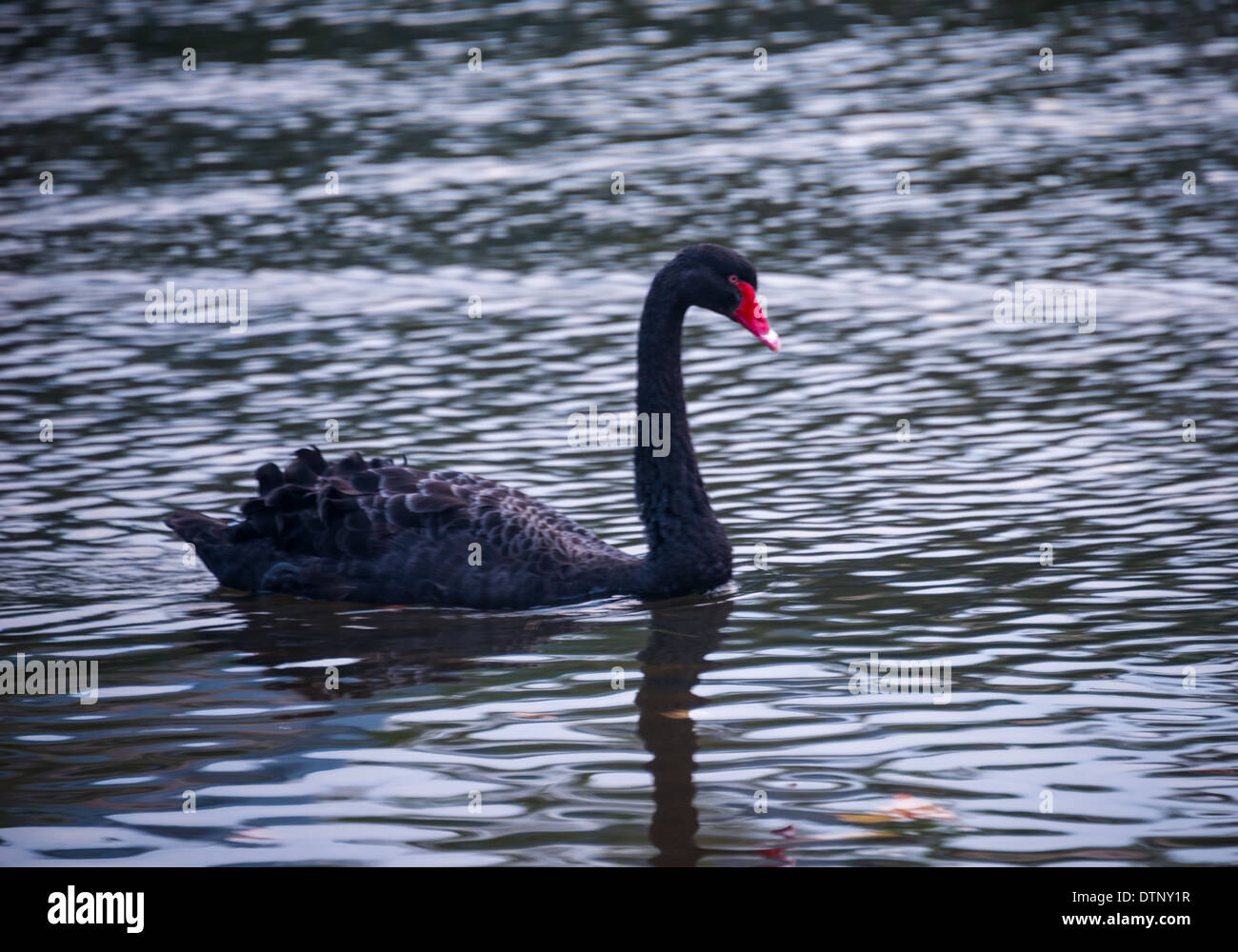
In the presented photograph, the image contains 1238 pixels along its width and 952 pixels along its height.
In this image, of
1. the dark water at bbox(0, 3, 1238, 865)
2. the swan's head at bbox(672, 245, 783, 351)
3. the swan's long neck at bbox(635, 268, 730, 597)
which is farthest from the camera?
the swan's head at bbox(672, 245, 783, 351)

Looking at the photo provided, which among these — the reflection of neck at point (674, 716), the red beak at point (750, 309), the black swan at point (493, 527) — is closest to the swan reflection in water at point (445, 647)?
the reflection of neck at point (674, 716)

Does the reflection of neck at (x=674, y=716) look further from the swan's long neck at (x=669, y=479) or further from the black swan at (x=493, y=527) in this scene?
the black swan at (x=493, y=527)

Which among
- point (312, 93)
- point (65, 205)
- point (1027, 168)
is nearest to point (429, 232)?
point (65, 205)

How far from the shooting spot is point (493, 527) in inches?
328

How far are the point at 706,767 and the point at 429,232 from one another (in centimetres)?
1054

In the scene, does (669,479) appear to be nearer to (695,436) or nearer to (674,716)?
(674,716)

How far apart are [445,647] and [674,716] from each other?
1.36 m

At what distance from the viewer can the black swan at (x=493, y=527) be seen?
27.2 feet

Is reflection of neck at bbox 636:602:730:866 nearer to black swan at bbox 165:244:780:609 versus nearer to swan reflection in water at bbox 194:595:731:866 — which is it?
swan reflection in water at bbox 194:595:731:866

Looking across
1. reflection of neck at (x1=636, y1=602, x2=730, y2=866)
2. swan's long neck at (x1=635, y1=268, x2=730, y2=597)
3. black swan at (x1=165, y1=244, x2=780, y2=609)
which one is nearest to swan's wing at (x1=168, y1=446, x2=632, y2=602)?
black swan at (x1=165, y1=244, x2=780, y2=609)

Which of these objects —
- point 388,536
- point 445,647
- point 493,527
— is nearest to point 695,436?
point 493,527

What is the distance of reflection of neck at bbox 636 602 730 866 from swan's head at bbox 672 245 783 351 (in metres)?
1.35

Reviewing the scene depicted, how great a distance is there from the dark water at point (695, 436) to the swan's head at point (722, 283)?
47.3 inches

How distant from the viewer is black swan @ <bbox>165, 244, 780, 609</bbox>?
27.2 feet
